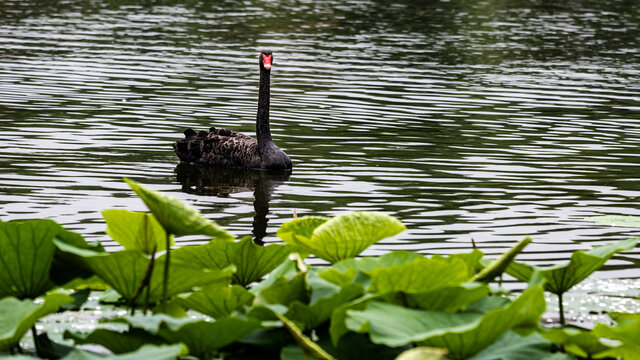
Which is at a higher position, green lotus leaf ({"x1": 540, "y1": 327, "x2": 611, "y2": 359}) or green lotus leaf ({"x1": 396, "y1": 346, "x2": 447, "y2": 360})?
green lotus leaf ({"x1": 396, "y1": 346, "x2": 447, "y2": 360})

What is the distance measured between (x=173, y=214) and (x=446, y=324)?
104 cm

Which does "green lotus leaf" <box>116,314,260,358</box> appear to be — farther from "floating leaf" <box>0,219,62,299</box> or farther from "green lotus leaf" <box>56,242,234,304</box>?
"floating leaf" <box>0,219,62,299</box>

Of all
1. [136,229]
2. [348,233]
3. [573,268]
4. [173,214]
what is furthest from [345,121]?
[173,214]

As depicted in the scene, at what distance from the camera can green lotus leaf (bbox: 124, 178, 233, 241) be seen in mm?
3846

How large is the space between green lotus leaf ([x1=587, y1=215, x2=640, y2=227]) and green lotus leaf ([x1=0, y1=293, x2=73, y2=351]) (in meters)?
7.25

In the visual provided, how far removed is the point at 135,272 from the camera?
4.09m

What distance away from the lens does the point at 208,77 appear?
21828 mm

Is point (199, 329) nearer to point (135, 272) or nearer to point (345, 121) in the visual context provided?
point (135, 272)

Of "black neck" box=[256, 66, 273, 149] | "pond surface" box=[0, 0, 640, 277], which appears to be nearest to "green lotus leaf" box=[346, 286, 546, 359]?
"pond surface" box=[0, 0, 640, 277]

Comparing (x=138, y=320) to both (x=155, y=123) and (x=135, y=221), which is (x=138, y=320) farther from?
(x=155, y=123)

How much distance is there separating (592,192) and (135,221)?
8.76 m

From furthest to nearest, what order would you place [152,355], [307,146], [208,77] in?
[208,77] < [307,146] < [152,355]

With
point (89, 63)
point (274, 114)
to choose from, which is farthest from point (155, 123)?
point (89, 63)

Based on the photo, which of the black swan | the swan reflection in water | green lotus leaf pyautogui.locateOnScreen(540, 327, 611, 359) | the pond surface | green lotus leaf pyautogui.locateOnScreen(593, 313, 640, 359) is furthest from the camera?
the black swan
